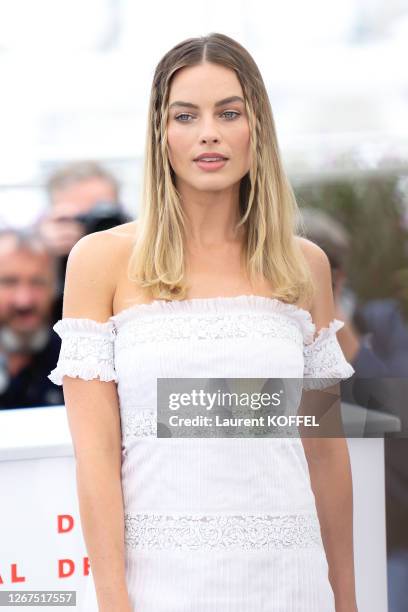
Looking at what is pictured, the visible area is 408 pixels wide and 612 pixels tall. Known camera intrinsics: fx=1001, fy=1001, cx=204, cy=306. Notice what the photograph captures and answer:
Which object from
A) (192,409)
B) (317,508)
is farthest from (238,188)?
(317,508)

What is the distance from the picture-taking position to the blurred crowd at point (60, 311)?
229 cm

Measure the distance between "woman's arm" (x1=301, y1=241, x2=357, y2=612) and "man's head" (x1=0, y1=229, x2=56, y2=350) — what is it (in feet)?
4.22

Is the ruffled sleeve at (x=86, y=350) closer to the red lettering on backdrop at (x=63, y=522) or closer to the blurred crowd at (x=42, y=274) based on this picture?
the red lettering on backdrop at (x=63, y=522)

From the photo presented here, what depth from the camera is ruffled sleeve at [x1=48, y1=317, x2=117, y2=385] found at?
1520 millimetres

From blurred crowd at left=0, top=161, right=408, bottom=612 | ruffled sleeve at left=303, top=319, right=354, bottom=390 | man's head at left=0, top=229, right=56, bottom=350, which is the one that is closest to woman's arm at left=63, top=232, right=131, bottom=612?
ruffled sleeve at left=303, top=319, right=354, bottom=390

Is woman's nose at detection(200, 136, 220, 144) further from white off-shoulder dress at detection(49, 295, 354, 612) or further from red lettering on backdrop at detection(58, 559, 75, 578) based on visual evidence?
red lettering on backdrop at detection(58, 559, 75, 578)

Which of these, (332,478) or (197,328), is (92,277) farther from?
(332,478)

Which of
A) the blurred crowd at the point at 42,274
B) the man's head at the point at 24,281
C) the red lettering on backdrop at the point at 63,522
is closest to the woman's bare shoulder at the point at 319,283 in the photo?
the red lettering on backdrop at the point at 63,522

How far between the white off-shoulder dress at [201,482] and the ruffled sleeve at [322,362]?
0.42 feet

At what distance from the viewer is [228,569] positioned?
1492mm

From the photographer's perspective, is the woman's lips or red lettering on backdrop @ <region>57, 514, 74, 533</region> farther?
red lettering on backdrop @ <region>57, 514, 74, 533</region>

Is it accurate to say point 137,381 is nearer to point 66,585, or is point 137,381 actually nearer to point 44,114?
point 66,585

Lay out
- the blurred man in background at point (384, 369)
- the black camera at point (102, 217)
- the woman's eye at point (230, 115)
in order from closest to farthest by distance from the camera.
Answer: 1. the woman's eye at point (230, 115)
2. the blurred man in background at point (384, 369)
3. the black camera at point (102, 217)

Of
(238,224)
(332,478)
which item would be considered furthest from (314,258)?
(332,478)
